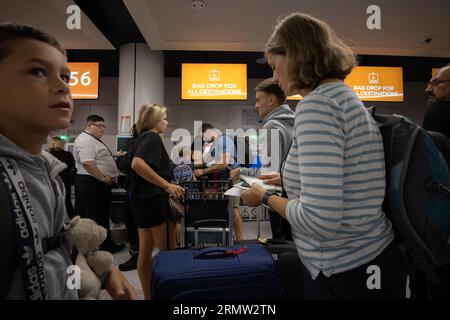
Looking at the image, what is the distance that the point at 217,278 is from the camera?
0.97 metres

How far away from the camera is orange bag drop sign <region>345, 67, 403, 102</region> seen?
5387 millimetres

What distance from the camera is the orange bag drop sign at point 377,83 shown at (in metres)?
5.39

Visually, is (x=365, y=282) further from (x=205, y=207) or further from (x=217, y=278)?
(x=205, y=207)

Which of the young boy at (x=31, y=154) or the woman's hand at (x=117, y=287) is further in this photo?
the woman's hand at (x=117, y=287)

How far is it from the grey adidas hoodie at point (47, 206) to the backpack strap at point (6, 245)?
81 mm

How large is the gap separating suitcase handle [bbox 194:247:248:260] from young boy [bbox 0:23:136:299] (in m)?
0.55

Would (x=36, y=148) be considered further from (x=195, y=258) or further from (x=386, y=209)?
(x=386, y=209)

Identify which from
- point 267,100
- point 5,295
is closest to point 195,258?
point 5,295

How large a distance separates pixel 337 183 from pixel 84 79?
5646 mm

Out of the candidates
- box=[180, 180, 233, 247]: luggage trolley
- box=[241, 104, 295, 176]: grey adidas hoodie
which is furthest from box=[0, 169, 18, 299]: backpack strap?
box=[180, 180, 233, 247]: luggage trolley

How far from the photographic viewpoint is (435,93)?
5.04ft
